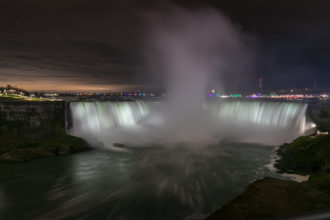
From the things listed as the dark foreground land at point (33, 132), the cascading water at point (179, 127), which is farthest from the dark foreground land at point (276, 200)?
the cascading water at point (179, 127)

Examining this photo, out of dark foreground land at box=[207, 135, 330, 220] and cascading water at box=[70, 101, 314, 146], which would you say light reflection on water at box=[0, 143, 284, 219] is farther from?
cascading water at box=[70, 101, 314, 146]

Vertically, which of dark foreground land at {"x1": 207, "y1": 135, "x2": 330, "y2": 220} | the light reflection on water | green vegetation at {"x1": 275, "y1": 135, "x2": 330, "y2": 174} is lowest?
the light reflection on water

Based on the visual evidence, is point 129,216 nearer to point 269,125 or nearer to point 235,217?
point 235,217

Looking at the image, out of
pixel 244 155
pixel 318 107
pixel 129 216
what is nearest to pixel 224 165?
pixel 244 155

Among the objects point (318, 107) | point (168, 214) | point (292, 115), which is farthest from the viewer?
point (292, 115)

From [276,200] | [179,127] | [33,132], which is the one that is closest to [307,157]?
[276,200]

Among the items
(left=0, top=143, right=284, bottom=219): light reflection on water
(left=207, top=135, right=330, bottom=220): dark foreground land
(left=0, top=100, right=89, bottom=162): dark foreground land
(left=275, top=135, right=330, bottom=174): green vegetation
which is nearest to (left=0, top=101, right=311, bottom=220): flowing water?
(left=0, top=143, right=284, bottom=219): light reflection on water
